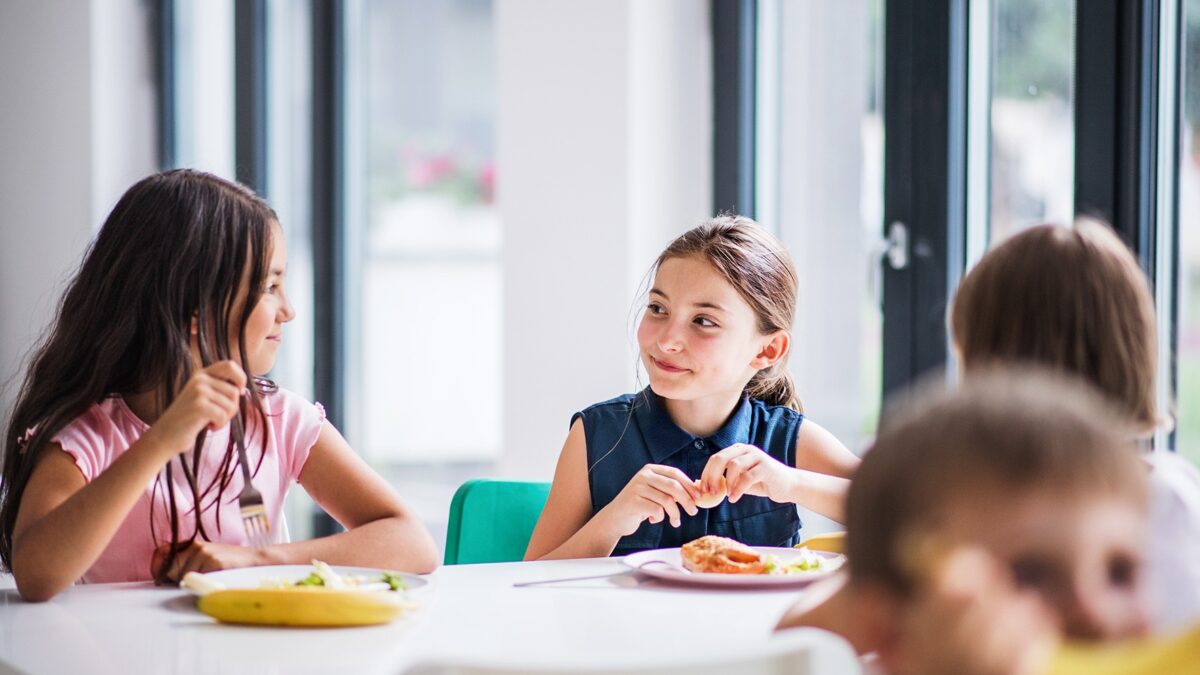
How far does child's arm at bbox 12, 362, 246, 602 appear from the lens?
4.61 feet

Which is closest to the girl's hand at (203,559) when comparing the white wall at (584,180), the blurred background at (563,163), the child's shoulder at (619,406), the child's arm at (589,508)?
the child's arm at (589,508)

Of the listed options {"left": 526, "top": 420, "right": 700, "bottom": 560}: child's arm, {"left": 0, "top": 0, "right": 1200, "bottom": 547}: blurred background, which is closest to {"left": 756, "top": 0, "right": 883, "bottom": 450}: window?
{"left": 0, "top": 0, "right": 1200, "bottom": 547}: blurred background

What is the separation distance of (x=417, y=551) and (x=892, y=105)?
1638 mm

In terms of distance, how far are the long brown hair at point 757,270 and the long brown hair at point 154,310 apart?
71 cm

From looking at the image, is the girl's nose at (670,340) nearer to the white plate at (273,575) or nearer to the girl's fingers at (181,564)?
the white plate at (273,575)

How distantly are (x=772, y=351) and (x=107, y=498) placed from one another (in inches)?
43.8

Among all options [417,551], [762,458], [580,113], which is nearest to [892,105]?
[580,113]

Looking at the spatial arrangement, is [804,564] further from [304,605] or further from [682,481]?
[304,605]

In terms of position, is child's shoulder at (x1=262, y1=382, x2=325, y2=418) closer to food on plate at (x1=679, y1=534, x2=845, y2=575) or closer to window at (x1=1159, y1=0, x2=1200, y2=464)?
food on plate at (x1=679, y1=534, x2=845, y2=575)

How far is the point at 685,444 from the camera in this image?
2.03 meters

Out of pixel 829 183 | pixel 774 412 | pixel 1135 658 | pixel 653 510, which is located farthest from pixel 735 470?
pixel 829 183

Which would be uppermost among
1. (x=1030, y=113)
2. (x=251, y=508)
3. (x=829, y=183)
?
(x=1030, y=113)

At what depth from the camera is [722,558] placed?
5.00ft

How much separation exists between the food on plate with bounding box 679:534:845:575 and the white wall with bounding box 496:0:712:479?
1.56 meters
